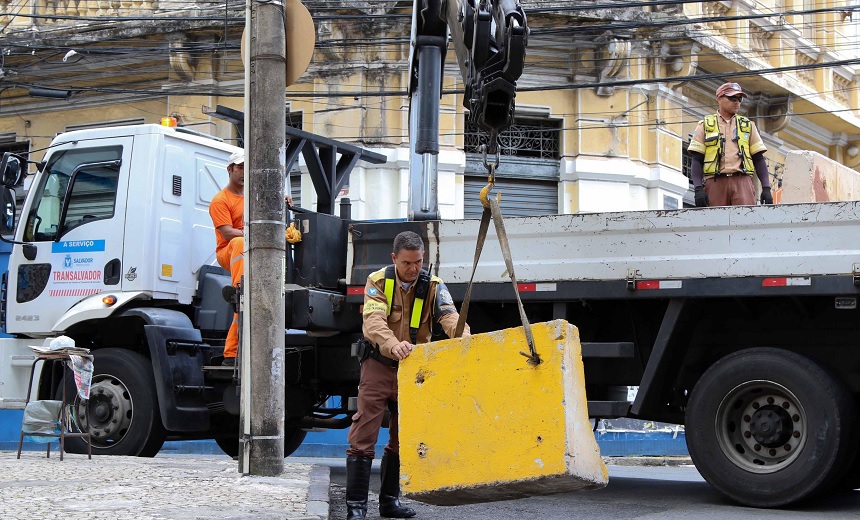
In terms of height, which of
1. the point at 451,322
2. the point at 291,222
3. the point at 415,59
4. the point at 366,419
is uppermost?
the point at 415,59

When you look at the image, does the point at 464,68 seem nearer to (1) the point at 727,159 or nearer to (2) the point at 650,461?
(1) the point at 727,159

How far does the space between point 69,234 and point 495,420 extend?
5.89m

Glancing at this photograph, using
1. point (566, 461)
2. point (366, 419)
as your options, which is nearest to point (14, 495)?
point (366, 419)

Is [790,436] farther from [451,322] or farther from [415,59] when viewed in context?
[415,59]

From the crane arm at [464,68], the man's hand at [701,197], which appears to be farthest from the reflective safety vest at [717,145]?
the crane arm at [464,68]

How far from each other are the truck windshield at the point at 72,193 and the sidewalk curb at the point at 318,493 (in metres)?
3.22

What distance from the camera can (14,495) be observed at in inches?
268

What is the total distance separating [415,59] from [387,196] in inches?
300

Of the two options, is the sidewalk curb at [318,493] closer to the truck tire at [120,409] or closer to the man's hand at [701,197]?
the truck tire at [120,409]

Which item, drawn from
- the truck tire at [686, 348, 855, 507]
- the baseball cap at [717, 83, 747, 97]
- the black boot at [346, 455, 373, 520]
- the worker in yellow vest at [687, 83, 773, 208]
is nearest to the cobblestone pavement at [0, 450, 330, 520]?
the black boot at [346, 455, 373, 520]

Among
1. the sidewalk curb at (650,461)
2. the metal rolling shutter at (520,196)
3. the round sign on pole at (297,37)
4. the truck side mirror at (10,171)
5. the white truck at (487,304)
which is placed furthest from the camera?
the metal rolling shutter at (520,196)

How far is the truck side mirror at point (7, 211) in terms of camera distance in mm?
10266

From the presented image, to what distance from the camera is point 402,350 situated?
6.40 metres

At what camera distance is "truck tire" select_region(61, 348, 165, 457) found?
1009cm
